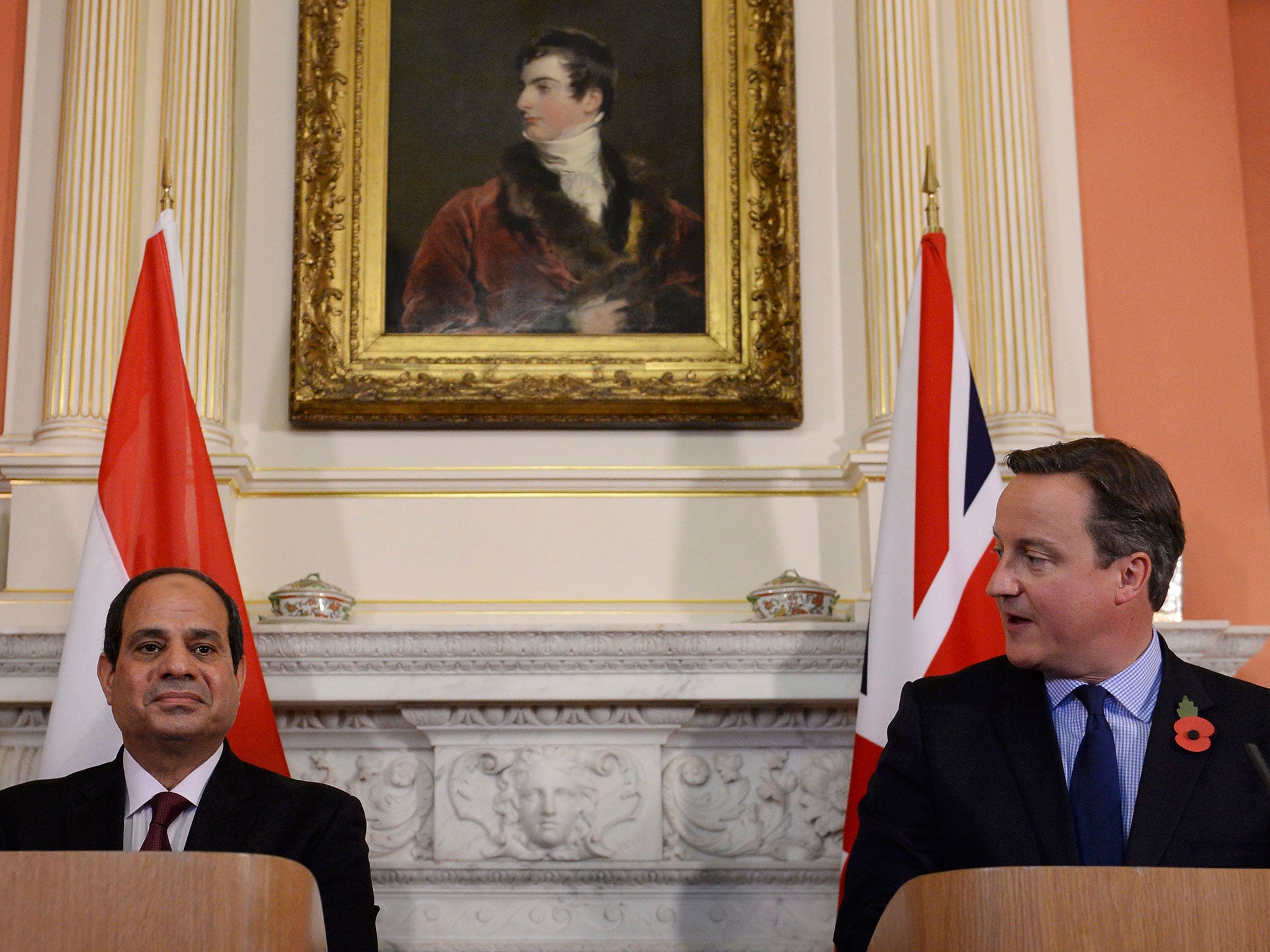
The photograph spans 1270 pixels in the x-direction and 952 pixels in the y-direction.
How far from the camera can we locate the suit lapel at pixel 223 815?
2.63 m

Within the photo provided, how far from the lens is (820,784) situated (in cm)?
358

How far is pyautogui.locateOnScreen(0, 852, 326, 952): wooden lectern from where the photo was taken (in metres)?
1.57

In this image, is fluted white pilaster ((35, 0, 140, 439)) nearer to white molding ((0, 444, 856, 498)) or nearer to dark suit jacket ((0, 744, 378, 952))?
white molding ((0, 444, 856, 498))

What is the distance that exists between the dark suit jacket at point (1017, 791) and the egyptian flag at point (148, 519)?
150 cm

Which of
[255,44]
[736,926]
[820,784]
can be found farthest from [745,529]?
[255,44]

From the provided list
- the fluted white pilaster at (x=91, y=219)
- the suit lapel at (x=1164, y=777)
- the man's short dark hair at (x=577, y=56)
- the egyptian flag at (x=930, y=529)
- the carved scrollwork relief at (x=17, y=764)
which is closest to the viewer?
the suit lapel at (x=1164, y=777)

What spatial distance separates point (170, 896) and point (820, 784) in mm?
2230

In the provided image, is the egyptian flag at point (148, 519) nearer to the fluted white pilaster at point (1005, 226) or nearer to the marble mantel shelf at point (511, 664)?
the marble mantel shelf at point (511, 664)

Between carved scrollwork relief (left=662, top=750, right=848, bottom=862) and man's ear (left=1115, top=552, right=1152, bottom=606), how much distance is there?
4.31 ft

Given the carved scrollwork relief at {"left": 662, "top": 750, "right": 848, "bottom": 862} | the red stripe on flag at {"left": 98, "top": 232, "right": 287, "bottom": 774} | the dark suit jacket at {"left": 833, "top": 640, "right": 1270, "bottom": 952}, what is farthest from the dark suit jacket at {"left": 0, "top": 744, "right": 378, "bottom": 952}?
the carved scrollwork relief at {"left": 662, "top": 750, "right": 848, "bottom": 862}

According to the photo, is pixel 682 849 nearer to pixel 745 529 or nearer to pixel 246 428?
pixel 745 529

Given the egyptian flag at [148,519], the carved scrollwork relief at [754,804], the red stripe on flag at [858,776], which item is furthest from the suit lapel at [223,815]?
the red stripe on flag at [858,776]

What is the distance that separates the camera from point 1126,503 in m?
2.42

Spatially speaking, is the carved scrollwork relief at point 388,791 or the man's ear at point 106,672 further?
the carved scrollwork relief at point 388,791
